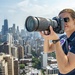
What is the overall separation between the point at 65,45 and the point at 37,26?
186 millimetres

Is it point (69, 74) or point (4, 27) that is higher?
point (4, 27)

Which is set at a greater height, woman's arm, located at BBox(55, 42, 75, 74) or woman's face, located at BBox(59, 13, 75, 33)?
woman's face, located at BBox(59, 13, 75, 33)

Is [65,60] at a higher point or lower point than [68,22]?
lower

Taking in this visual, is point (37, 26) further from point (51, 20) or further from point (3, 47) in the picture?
point (3, 47)

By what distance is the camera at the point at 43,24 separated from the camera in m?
0.81

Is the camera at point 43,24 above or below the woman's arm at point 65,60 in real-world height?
above

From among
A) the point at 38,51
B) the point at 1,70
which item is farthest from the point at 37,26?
the point at 38,51

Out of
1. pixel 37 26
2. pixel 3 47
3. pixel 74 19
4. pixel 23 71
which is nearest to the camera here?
pixel 37 26

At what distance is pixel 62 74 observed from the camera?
3.06 ft

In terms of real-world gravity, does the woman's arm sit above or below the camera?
below

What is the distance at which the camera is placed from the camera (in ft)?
2.64

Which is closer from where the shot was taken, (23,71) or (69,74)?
(69,74)

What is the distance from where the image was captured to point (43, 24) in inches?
32.3

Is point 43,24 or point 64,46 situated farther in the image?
point 64,46
